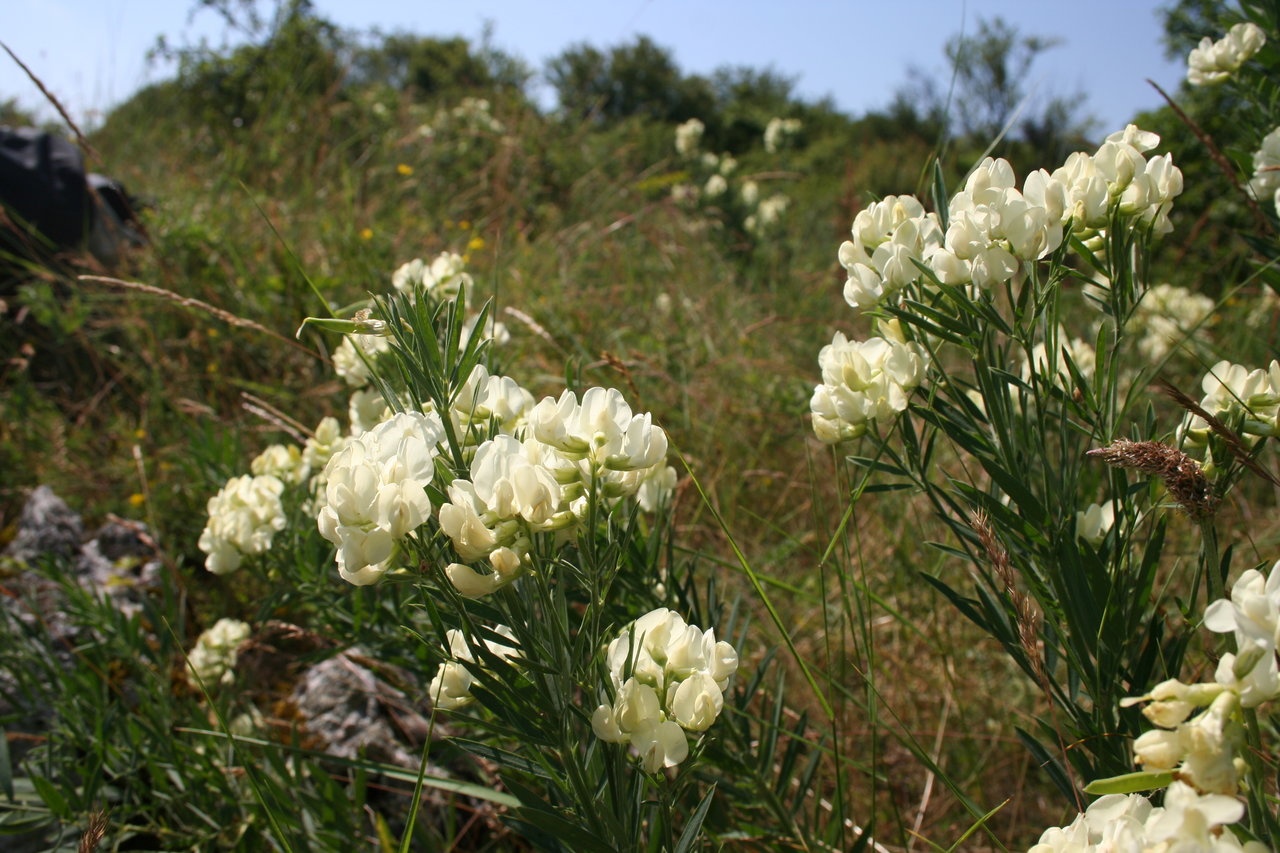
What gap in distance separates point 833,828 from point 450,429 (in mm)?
650

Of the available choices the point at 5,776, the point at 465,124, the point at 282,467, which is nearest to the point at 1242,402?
the point at 282,467

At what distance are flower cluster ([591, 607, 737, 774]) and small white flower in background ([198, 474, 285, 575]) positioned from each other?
0.68 meters

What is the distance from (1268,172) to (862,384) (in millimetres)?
771

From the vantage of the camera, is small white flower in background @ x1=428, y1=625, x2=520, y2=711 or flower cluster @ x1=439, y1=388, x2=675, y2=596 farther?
small white flower in background @ x1=428, y1=625, x2=520, y2=711

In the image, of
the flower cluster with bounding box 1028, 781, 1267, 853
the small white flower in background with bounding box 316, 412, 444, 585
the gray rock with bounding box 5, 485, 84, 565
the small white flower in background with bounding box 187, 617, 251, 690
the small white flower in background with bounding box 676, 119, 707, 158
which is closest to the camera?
the flower cluster with bounding box 1028, 781, 1267, 853

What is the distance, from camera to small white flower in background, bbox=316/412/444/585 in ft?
1.93

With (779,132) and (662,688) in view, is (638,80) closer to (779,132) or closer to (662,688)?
(779,132)

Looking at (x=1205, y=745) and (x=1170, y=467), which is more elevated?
(x=1170, y=467)

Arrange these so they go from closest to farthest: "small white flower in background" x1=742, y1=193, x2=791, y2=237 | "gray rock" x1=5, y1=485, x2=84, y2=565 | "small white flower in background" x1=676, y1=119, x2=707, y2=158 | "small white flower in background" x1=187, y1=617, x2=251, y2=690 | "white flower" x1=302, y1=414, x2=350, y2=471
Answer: "white flower" x1=302, y1=414, x2=350, y2=471 < "small white flower in background" x1=187, y1=617, x2=251, y2=690 < "gray rock" x1=5, y1=485, x2=84, y2=565 < "small white flower in background" x1=742, y1=193, x2=791, y2=237 < "small white flower in background" x1=676, y1=119, x2=707, y2=158

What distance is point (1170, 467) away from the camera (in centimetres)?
60

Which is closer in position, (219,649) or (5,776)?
(5,776)

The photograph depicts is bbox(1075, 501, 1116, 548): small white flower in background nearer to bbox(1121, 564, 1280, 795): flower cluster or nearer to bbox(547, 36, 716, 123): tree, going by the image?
bbox(1121, 564, 1280, 795): flower cluster

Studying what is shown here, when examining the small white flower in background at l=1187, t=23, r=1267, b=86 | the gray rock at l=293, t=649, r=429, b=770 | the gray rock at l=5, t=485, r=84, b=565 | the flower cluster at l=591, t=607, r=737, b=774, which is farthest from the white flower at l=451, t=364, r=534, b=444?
the gray rock at l=5, t=485, r=84, b=565

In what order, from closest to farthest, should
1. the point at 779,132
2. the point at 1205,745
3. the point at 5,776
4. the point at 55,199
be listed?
the point at 1205,745 < the point at 5,776 < the point at 55,199 < the point at 779,132
